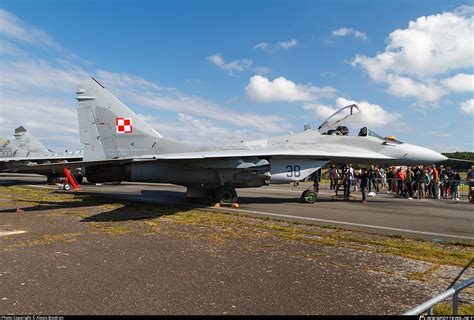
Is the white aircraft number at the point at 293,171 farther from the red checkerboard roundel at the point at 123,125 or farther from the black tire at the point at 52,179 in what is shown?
the black tire at the point at 52,179

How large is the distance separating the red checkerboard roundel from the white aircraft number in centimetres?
→ 644

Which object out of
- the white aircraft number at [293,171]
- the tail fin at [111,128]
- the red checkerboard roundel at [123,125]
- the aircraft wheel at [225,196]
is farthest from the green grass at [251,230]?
the white aircraft number at [293,171]

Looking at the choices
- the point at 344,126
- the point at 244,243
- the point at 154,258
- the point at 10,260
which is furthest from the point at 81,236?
the point at 344,126

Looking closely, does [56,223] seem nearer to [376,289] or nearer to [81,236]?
[81,236]

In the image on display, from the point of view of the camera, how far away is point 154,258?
5027 mm

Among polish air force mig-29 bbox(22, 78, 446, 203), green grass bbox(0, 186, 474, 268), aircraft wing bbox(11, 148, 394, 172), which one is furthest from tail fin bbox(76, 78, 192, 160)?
green grass bbox(0, 186, 474, 268)

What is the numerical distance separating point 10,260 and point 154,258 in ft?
7.49

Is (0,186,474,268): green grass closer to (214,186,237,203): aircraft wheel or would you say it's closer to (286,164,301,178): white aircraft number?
(214,186,237,203): aircraft wheel

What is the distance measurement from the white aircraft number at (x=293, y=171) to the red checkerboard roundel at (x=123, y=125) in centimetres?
644

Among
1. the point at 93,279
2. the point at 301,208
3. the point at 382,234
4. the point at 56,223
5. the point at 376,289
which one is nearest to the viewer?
the point at 376,289

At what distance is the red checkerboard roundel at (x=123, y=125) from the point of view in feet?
38.9

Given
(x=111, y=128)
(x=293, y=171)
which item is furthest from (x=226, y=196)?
(x=111, y=128)

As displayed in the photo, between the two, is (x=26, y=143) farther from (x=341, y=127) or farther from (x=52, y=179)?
(x=341, y=127)

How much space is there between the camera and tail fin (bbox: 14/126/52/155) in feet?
83.0
